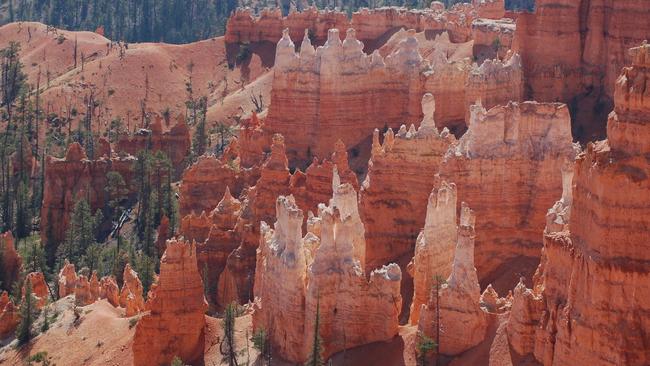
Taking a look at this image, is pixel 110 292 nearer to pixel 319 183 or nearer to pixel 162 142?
pixel 319 183

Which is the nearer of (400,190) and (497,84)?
(400,190)

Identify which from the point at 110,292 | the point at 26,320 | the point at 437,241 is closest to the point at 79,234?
the point at 110,292

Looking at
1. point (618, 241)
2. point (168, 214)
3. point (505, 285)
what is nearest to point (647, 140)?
point (618, 241)

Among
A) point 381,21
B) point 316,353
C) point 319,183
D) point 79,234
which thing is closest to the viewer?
point 316,353

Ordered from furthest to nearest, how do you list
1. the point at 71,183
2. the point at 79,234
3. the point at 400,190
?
the point at 71,183, the point at 79,234, the point at 400,190

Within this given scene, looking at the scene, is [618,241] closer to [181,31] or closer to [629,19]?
[629,19]

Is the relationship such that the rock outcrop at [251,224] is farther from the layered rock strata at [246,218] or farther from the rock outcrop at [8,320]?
the rock outcrop at [8,320]

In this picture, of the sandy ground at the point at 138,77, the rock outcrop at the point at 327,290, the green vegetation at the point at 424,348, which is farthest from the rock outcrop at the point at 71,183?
the green vegetation at the point at 424,348
